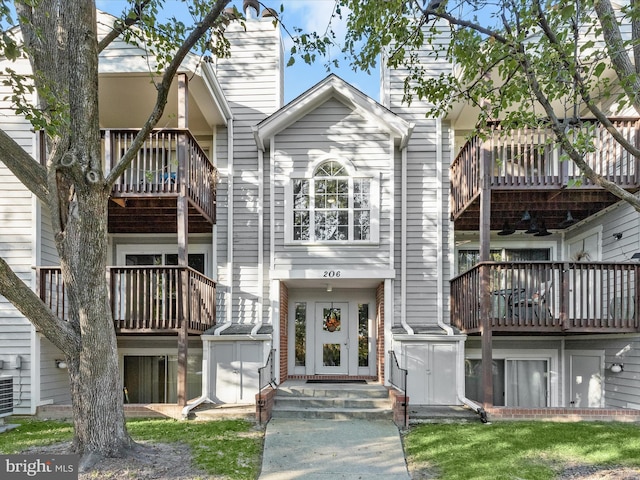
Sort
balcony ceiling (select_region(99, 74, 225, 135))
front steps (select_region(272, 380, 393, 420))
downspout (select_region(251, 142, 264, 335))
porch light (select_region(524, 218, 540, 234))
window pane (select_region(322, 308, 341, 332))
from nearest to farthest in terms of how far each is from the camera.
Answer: front steps (select_region(272, 380, 393, 420)) < balcony ceiling (select_region(99, 74, 225, 135)) < porch light (select_region(524, 218, 540, 234)) < downspout (select_region(251, 142, 264, 335)) < window pane (select_region(322, 308, 341, 332))

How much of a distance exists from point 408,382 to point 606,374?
4027 millimetres

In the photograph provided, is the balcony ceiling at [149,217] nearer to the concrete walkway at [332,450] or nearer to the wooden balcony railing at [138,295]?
the wooden balcony railing at [138,295]

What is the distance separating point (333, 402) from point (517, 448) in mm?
3298

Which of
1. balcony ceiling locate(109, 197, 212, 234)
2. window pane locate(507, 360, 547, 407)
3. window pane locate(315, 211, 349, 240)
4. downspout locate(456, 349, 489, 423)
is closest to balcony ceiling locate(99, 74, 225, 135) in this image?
balcony ceiling locate(109, 197, 212, 234)

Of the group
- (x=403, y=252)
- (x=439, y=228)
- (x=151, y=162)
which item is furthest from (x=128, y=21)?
(x=439, y=228)

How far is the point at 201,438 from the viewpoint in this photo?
6.98 meters

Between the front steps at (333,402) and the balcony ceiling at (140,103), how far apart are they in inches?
234

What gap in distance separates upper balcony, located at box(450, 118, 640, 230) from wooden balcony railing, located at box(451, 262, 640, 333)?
142 cm

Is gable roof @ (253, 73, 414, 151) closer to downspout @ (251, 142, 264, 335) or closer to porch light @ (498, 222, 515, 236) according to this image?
downspout @ (251, 142, 264, 335)

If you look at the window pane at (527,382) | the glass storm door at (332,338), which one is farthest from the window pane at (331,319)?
the window pane at (527,382)

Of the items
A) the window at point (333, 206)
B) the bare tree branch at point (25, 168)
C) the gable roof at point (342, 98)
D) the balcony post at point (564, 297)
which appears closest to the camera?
the bare tree branch at point (25, 168)

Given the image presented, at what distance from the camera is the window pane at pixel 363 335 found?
1109 cm

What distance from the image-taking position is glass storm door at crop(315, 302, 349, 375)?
11.1 m

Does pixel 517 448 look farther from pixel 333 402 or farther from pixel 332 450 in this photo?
pixel 333 402
